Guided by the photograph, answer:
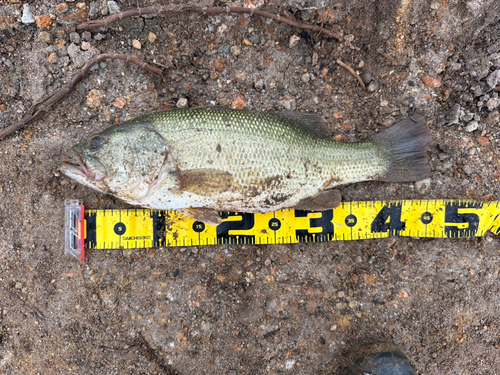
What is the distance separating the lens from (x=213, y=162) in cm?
296

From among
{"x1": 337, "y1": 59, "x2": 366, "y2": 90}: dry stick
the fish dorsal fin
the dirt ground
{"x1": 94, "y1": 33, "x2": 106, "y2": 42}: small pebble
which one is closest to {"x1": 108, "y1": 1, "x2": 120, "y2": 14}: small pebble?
the dirt ground

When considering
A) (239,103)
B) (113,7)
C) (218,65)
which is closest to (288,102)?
(239,103)

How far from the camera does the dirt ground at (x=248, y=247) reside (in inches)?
138

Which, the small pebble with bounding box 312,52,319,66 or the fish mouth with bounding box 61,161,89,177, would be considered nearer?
the fish mouth with bounding box 61,161,89,177

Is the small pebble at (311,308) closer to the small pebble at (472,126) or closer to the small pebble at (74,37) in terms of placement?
the small pebble at (472,126)

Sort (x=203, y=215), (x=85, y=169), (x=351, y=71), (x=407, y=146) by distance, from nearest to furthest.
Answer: (x=85, y=169)
(x=203, y=215)
(x=407, y=146)
(x=351, y=71)

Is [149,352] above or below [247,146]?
below

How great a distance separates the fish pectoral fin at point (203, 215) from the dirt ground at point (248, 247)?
1.82 feet

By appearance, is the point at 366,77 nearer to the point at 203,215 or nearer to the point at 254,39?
the point at 254,39

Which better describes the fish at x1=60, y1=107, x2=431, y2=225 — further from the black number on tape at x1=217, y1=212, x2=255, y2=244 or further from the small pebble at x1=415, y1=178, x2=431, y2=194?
the small pebble at x1=415, y1=178, x2=431, y2=194

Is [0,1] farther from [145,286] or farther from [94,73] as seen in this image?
[145,286]

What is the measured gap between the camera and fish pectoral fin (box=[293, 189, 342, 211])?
130 inches

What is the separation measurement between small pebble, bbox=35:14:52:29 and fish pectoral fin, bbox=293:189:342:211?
3.48m

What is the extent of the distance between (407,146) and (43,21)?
431 centimetres
